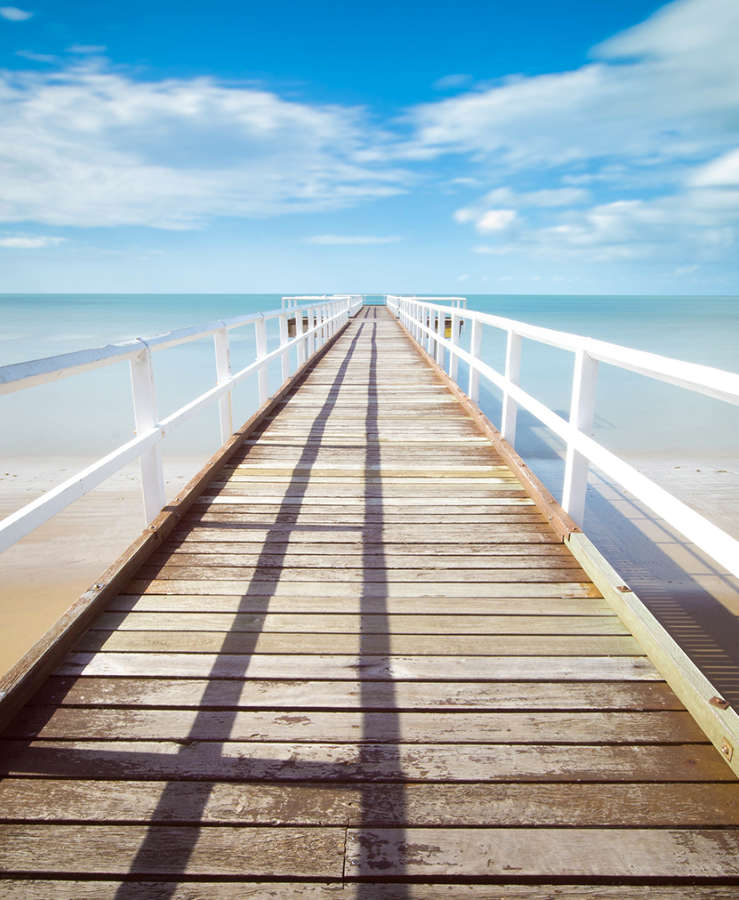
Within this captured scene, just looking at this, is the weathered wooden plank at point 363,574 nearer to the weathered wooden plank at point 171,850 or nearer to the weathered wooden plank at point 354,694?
the weathered wooden plank at point 354,694

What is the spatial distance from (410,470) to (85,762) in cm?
290

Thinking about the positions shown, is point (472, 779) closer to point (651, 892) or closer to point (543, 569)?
point (651, 892)

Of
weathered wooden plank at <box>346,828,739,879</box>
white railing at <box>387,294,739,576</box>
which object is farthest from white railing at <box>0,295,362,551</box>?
white railing at <box>387,294,739,576</box>

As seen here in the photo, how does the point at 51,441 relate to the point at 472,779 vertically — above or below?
below

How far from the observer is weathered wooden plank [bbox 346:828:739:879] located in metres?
1.28

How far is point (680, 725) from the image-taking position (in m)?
1.69

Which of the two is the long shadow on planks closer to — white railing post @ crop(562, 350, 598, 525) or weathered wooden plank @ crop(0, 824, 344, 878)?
weathered wooden plank @ crop(0, 824, 344, 878)

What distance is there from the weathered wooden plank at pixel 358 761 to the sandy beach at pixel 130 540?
3746 mm

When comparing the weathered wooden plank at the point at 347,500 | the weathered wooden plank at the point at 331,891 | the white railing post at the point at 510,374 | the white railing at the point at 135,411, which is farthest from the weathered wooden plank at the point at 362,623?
the white railing post at the point at 510,374

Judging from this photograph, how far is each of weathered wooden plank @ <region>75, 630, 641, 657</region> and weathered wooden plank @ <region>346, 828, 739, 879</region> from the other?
2.29 feet

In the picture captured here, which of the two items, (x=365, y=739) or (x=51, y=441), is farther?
(x=51, y=441)

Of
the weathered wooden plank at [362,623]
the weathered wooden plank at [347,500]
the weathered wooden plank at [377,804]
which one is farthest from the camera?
the weathered wooden plank at [347,500]

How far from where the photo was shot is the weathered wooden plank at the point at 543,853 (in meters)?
1.28

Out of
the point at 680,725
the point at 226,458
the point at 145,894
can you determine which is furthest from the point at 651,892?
the point at 226,458
